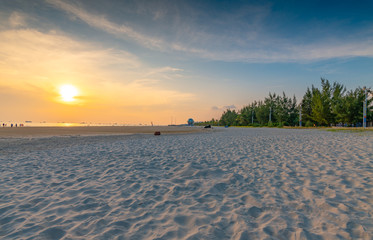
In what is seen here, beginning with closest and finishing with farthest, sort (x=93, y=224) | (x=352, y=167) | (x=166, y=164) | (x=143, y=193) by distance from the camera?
(x=93, y=224), (x=143, y=193), (x=352, y=167), (x=166, y=164)

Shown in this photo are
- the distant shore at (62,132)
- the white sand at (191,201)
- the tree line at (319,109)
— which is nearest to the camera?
the white sand at (191,201)

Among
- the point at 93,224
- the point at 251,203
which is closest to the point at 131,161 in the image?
the point at 93,224

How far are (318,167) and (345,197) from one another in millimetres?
2949

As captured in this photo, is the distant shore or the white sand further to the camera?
the distant shore


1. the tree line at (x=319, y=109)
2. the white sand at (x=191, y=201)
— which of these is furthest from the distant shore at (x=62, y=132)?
the tree line at (x=319, y=109)

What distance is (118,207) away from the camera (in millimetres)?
4441

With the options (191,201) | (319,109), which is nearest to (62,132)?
(191,201)

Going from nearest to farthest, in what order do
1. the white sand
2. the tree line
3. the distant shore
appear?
the white sand
the distant shore
the tree line

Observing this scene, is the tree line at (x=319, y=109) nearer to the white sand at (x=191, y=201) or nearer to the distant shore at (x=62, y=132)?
the distant shore at (x=62, y=132)

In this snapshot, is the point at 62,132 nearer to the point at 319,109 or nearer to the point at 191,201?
the point at 191,201

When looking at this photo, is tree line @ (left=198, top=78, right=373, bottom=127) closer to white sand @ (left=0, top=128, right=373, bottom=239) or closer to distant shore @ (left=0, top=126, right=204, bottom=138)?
distant shore @ (left=0, top=126, right=204, bottom=138)

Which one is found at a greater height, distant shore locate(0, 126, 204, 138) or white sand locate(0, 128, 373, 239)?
distant shore locate(0, 126, 204, 138)

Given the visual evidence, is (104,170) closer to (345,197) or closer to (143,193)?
(143,193)

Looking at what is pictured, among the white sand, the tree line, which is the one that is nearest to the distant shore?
the white sand
